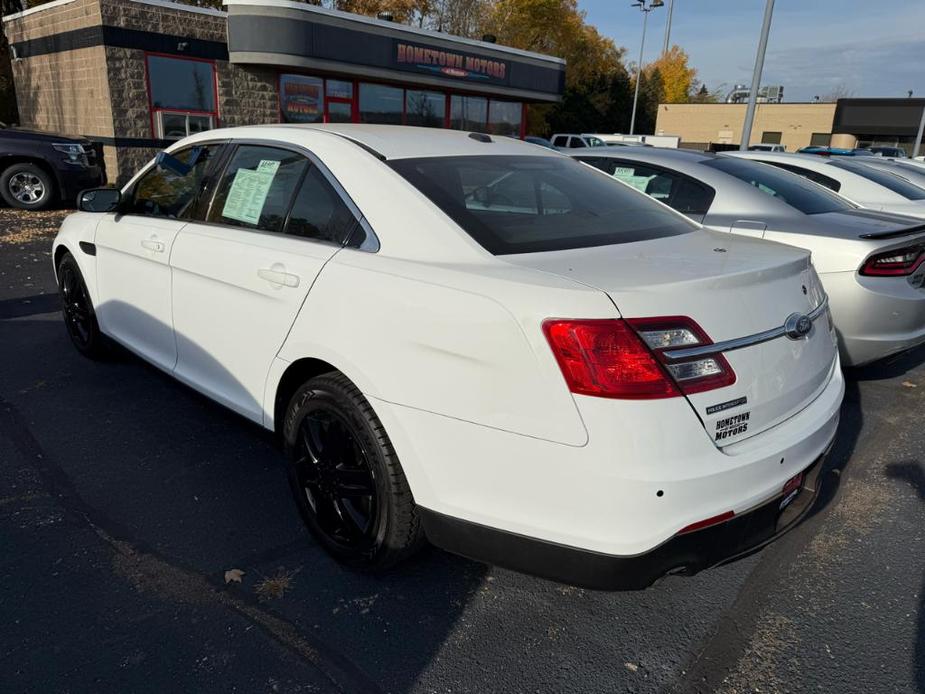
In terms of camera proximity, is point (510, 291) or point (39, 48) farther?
point (39, 48)

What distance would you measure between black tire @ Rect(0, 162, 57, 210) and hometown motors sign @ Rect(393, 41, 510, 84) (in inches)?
398

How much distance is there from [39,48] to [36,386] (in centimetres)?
1613

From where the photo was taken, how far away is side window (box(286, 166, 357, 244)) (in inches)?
103

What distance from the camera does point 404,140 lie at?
2.98m

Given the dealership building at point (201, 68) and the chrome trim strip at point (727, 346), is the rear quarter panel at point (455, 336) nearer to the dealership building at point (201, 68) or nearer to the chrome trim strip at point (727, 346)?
the chrome trim strip at point (727, 346)

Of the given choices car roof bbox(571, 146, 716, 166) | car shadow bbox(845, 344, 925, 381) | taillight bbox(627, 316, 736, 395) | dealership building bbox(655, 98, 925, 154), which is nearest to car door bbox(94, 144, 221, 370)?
taillight bbox(627, 316, 736, 395)

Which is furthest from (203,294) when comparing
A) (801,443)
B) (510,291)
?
(801,443)

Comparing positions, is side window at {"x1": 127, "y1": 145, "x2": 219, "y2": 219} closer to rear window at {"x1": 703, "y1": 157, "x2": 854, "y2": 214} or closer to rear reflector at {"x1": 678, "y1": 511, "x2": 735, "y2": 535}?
rear reflector at {"x1": 678, "y1": 511, "x2": 735, "y2": 535}

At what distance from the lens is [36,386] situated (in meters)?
4.39

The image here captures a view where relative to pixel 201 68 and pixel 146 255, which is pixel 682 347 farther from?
pixel 201 68

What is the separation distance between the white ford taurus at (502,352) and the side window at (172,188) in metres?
0.24

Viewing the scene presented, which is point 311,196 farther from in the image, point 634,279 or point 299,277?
point 634,279

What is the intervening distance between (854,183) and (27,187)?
40.5ft

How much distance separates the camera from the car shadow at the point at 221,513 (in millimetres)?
2355
